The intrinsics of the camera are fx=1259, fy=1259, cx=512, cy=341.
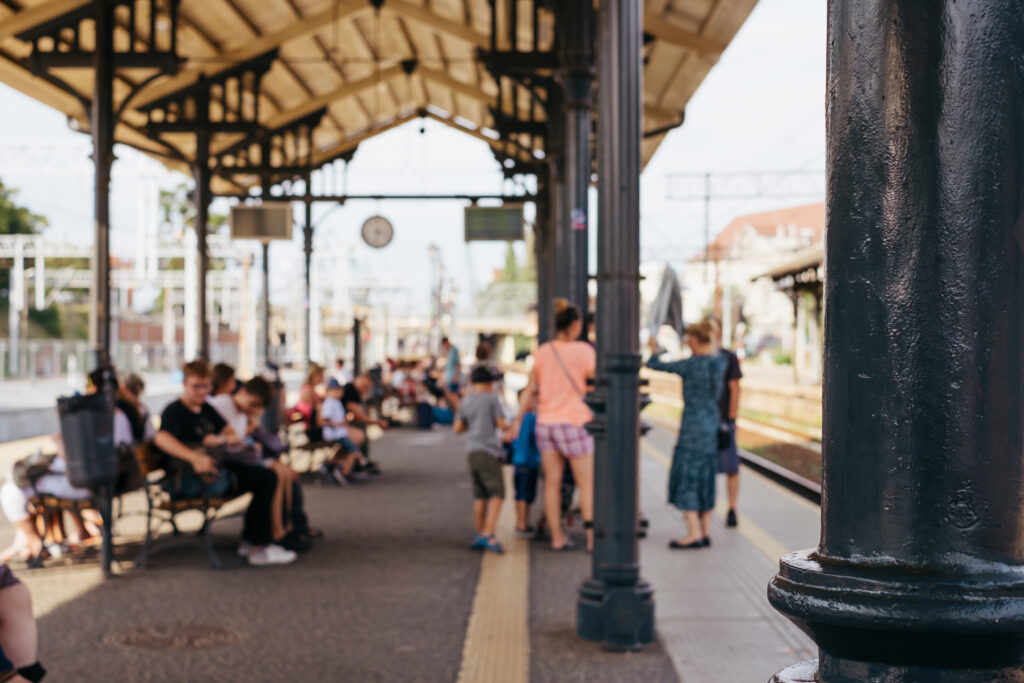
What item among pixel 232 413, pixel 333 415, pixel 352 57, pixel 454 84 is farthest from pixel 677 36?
pixel 352 57

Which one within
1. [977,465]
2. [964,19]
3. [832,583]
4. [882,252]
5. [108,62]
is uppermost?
[108,62]

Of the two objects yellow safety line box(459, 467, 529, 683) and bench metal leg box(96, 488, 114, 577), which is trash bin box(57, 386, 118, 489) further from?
yellow safety line box(459, 467, 529, 683)

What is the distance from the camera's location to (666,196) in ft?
187

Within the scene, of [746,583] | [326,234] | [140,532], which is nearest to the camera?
[746,583]

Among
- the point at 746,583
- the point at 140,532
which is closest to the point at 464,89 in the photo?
the point at 140,532

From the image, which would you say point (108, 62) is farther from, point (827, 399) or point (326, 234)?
point (326, 234)

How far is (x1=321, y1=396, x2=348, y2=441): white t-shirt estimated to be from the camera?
45.3 feet

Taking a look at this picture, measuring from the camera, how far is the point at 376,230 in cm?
2781

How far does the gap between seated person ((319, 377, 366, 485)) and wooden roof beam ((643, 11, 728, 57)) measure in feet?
21.8

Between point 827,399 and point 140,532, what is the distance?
9.42m

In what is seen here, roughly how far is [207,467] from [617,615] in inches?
135

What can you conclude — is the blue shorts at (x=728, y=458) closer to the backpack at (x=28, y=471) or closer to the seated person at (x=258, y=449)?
the seated person at (x=258, y=449)

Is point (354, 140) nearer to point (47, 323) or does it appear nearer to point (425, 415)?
point (425, 415)

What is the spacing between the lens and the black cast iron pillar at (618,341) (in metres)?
6.34
